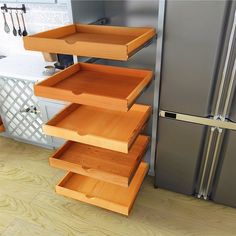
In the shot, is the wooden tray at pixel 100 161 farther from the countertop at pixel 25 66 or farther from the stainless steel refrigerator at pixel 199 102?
the countertop at pixel 25 66

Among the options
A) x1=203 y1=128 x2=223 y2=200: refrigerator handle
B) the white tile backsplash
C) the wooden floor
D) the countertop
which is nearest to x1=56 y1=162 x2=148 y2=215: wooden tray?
the wooden floor

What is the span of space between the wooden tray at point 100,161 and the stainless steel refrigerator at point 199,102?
185mm

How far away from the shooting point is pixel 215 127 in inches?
54.0

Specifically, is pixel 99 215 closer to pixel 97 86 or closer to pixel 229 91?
pixel 97 86

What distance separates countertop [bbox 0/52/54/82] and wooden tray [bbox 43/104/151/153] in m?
0.47

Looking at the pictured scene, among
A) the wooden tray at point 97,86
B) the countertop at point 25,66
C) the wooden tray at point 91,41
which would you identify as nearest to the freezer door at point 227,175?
the wooden tray at point 97,86

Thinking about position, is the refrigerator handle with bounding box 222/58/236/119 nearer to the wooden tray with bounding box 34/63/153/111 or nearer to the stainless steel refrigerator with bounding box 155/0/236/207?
the stainless steel refrigerator with bounding box 155/0/236/207

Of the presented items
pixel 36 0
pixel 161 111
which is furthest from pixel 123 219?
pixel 36 0

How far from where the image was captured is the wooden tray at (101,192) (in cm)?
150

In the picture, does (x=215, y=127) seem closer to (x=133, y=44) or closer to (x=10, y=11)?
(x=133, y=44)

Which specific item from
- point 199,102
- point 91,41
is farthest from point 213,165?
point 91,41

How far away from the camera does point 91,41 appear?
1.29 meters

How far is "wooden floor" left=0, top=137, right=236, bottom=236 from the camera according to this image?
1509 millimetres

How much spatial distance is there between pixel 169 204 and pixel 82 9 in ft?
4.43
